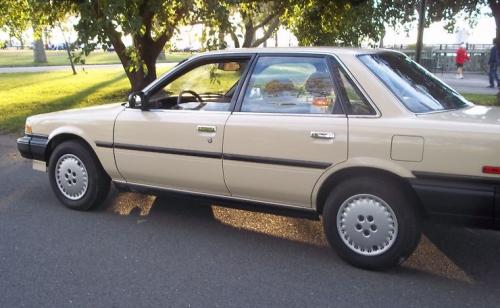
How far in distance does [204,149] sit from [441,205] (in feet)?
6.23

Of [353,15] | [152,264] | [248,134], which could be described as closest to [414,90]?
[248,134]

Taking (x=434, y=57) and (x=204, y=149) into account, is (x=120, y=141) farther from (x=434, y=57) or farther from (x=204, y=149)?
(x=434, y=57)

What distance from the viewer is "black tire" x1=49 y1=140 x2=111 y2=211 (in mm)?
5219

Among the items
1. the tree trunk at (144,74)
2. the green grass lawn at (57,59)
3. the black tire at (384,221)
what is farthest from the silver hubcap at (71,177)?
the green grass lawn at (57,59)

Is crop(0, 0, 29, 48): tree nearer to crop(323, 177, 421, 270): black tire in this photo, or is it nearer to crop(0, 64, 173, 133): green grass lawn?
crop(0, 64, 173, 133): green grass lawn

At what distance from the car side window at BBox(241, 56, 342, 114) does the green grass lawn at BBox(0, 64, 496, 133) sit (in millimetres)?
7525

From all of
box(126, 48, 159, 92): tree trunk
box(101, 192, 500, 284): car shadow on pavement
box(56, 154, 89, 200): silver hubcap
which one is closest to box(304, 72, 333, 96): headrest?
box(101, 192, 500, 284): car shadow on pavement

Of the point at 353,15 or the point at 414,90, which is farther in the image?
the point at 353,15

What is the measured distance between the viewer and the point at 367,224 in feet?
12.8

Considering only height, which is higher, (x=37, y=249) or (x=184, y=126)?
(x=184, y=126)

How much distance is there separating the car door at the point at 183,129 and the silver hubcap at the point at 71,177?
0.50 metres

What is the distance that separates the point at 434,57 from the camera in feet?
84.6

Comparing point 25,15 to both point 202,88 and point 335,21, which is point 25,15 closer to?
point 335,21

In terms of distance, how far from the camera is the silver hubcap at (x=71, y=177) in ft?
17.4
